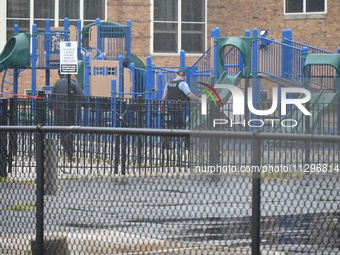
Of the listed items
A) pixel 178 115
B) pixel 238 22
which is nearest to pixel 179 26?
pixel 238 22

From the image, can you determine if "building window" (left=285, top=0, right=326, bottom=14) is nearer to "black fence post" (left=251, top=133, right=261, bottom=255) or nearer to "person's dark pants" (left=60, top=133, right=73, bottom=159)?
"person's dark pants" (left=60, top=133, right=73, bottom=159)

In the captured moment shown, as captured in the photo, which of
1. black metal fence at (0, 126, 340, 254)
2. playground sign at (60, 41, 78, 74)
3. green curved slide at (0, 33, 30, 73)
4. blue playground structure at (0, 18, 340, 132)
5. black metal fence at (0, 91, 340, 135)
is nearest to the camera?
black metal fence at (0, 126, 340, 254)

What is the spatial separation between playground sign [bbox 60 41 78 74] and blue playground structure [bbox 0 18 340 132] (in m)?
3.73

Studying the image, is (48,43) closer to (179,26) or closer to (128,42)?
(128,42)

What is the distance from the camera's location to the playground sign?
18.7m

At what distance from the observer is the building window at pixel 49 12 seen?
35.4 metres

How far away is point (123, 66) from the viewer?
28672mm

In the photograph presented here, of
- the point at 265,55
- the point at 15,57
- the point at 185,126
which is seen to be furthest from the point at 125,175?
the point at 15,57

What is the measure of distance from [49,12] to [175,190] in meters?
30.5

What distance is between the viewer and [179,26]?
36.7m

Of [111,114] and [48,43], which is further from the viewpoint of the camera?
[48,43]

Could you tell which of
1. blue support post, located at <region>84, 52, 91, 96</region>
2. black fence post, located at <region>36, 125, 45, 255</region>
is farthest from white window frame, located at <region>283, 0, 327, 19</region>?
black fence post, located at <region>36, 125, 45, 255</region>

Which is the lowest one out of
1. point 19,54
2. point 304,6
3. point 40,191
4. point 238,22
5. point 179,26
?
point 40,191

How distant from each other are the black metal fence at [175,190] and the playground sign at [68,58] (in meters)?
10.7
